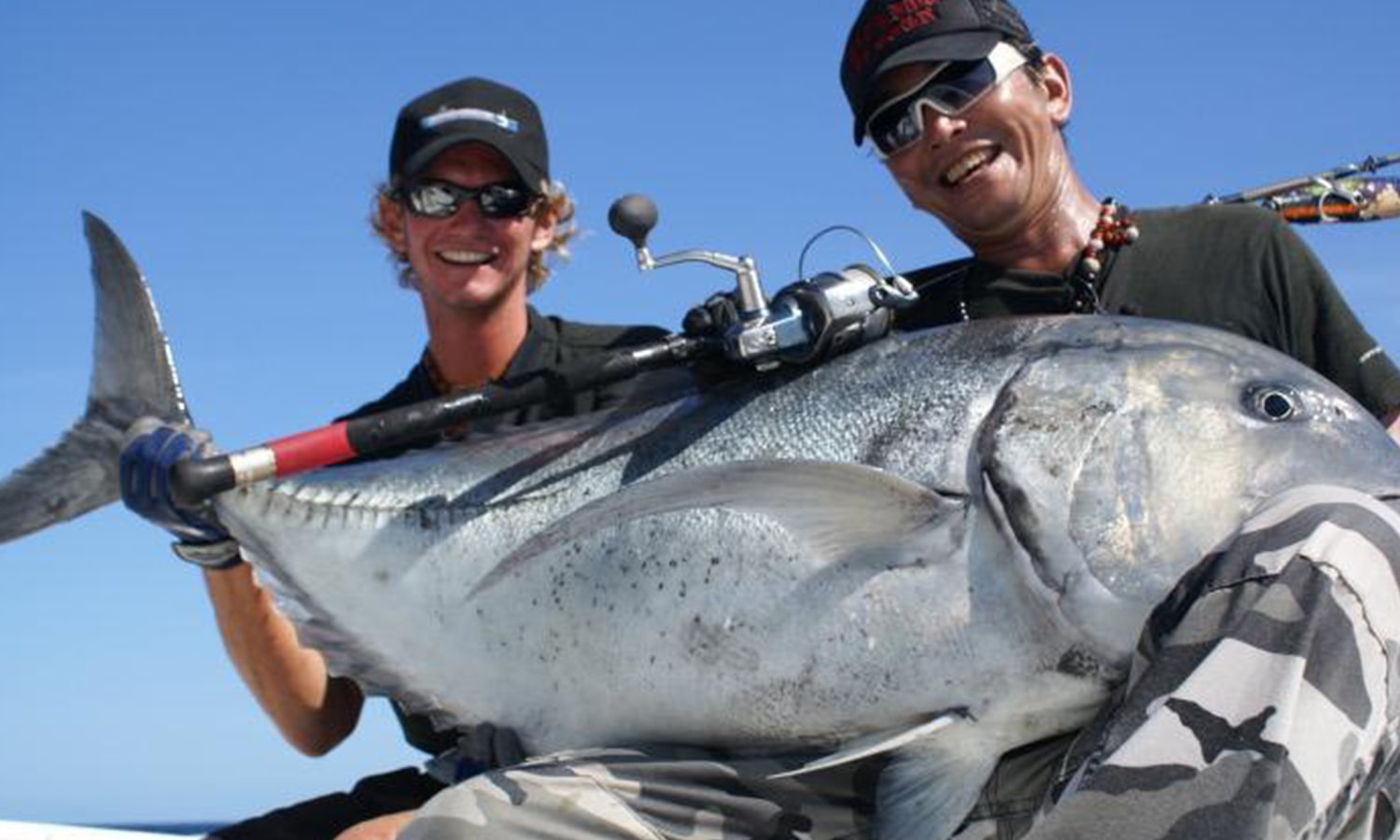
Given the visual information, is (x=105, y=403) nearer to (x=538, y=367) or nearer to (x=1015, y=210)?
(x=538, y=367)

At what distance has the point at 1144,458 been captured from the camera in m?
2.52

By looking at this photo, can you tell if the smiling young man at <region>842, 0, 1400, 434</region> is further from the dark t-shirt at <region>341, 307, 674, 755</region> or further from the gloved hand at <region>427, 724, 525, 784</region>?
the gloved hand at <region>427, 724, 525, 784</region>

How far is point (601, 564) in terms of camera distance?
2.96 metres

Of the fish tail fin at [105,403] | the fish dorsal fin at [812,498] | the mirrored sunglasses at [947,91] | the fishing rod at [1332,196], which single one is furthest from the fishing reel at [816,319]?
the fishing rod at [1332,196]

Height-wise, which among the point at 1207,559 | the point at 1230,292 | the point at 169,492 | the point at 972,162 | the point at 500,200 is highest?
the point at 500,200

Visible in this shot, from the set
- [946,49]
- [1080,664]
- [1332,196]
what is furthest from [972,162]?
[1332,196]

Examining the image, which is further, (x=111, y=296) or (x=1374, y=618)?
(x=111, y=296)

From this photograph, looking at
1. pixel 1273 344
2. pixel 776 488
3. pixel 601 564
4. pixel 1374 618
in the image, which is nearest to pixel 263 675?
pixel 601 564

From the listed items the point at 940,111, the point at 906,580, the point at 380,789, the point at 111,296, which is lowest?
the point at 380,789

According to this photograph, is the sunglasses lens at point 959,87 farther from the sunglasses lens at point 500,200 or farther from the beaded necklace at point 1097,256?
the sunglasses lens at point 500,200

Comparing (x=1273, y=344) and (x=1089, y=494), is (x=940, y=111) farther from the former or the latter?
(x=1089, y=494)

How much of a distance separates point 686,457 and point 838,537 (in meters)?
0.43

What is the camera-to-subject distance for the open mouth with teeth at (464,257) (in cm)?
404

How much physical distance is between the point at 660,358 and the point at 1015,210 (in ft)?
2.98
